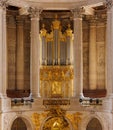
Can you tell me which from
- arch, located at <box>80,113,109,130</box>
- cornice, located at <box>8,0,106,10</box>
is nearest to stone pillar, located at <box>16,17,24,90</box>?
cornice, located at <box>8,0,106,10</box>

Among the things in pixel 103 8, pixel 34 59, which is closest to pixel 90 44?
pixel 103 8

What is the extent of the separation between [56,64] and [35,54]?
1.63 metres

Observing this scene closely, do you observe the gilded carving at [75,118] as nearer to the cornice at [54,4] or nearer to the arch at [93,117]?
the arch at [93,117]

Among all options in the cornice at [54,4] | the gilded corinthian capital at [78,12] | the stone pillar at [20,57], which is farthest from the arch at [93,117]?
the cornice at [54,4]

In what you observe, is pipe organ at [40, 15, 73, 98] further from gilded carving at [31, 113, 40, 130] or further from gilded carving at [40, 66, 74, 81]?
gilded carving at [31, 113, 40, 130]

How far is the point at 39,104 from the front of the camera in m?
31.9

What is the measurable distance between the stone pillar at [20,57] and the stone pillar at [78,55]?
174 inches

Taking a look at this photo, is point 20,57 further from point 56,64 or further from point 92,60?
point 92,60

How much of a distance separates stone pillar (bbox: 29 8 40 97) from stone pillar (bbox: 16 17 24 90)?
8.31ft

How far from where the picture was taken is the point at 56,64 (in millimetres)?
33156

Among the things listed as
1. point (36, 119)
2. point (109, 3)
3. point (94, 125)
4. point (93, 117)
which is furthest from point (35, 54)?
point (94, 125)

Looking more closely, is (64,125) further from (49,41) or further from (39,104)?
(49,41)

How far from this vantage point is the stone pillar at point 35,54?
32562 mm

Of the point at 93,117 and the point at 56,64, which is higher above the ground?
the point at 56,64
